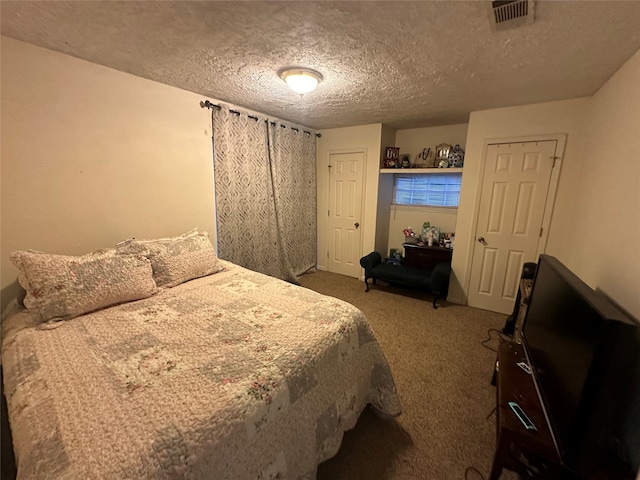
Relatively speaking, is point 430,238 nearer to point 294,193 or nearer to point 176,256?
point 294,193

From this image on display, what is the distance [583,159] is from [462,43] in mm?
1915

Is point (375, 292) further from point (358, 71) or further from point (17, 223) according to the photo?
point (17, 223)

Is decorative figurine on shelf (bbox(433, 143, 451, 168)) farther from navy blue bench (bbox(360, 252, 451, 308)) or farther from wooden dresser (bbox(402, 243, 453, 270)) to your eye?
navy blue bench (bbox(360, 252, 451, 308))

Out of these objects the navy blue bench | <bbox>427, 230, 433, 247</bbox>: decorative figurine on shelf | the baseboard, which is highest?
<bbox>427, 230, 433, 247</bbox>: decorative figurine on shelf

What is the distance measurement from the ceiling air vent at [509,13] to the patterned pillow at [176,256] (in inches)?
94.0

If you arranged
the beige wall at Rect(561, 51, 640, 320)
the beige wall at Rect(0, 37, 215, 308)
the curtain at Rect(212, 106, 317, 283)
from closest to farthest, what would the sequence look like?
the beige wall at Rect(561, 51, 640, 320)
the beige wall at Rect(0, 37, 215, 308)
the curtain at Rect(212, 106, 317, 283)

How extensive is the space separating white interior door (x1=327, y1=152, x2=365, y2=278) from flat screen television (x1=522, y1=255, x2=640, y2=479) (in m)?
2.87

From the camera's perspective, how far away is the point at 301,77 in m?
1.94

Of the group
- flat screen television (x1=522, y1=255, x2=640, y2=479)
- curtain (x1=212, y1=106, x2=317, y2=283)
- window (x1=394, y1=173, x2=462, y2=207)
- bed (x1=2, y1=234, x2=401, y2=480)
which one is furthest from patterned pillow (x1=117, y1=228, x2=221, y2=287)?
window (x1=394, y1=173, x2=462, y2=207)

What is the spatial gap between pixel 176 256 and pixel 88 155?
0.98m

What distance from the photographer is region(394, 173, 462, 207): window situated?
11.9ft

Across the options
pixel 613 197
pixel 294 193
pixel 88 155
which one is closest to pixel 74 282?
pixel 88 155

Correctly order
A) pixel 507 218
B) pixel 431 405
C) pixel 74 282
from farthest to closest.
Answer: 1. pixel 507 218
2. pixel 431 405
3. pixel 74 282

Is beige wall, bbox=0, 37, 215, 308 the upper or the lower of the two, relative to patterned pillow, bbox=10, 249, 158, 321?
upper
